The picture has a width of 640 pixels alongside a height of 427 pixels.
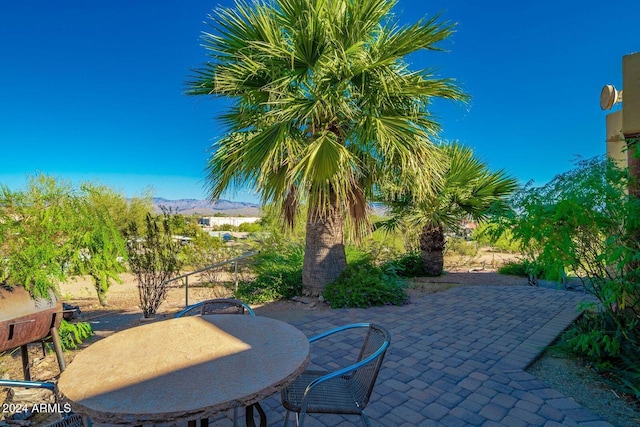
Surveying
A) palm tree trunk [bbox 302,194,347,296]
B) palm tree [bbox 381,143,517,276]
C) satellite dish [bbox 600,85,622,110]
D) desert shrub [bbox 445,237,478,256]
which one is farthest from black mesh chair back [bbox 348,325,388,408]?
desert shrub [bbox 445,237,478,256]

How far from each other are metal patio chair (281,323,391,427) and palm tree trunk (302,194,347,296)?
3825 mm

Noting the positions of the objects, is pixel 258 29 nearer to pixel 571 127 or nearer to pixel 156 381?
pixel 156 381

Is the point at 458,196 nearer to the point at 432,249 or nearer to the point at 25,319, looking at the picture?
the point at 432,249

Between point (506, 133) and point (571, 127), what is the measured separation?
12.7 feet

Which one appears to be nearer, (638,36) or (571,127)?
(638,36)

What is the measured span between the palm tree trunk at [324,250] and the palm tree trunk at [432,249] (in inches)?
133

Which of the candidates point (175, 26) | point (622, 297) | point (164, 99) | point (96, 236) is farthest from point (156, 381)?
point (164, 99)

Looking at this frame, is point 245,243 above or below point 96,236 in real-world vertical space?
below

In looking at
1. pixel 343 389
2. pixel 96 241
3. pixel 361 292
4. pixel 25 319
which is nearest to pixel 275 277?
pixel 361 292

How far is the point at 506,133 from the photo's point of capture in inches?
928

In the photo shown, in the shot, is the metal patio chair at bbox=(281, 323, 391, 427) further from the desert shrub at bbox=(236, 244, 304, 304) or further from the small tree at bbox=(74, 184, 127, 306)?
the desert shrub at bbox=(236, 244, 304, 304)

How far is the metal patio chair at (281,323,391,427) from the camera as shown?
1.70 metres

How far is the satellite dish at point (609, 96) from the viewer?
4340 millimetres

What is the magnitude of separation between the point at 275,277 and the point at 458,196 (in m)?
4.81
